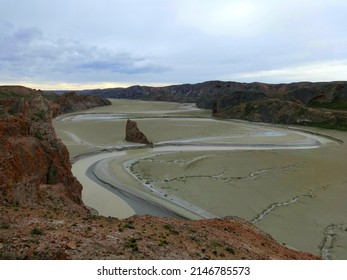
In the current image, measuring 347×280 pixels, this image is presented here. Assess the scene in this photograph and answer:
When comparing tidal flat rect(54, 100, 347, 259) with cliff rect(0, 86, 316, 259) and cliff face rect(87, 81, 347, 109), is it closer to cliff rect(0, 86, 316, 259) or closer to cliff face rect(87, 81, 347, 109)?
cliff rect(0, 86, 316, 259)

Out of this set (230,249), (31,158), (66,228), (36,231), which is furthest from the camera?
(31,158)

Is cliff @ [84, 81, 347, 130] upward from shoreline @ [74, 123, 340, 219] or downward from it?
upward

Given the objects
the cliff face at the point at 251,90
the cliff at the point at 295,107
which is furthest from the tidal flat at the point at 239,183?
the cliff face at the point at 251,90

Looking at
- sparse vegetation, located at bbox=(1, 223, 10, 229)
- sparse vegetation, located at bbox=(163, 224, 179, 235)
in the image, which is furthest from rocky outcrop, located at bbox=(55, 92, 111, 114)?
sparse vegetation, located at bbox=(1, 223, 10, 229)

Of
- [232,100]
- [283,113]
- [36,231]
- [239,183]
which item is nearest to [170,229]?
[36,231]

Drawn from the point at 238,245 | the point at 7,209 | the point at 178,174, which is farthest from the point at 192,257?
the point at 178,174

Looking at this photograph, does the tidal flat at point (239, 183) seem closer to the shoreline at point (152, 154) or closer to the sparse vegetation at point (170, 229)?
the shoreline at point (152, 154)

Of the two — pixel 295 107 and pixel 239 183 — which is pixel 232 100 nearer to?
pixel 295 107

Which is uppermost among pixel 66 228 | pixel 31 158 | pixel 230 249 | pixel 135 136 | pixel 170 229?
pixel 31 158

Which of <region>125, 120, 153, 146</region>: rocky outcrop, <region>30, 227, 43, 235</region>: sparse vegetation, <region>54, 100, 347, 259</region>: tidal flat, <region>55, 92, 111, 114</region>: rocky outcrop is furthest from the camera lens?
<region>55, 92, 111, 114</region>: rocky outcrop

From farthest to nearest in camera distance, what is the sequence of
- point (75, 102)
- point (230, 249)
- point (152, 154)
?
point (75, 102), point (152, 154), point (230, 249)
